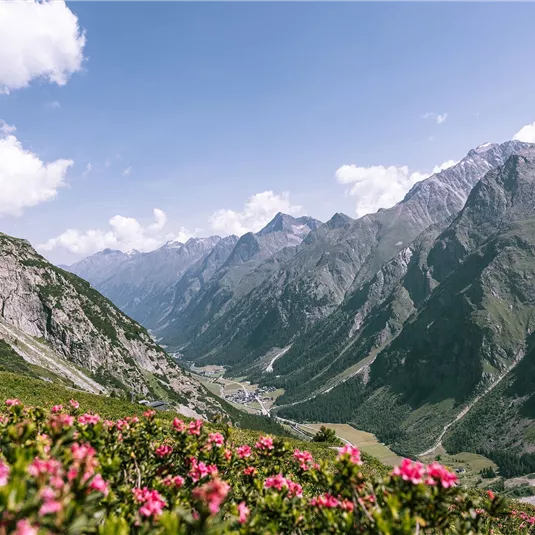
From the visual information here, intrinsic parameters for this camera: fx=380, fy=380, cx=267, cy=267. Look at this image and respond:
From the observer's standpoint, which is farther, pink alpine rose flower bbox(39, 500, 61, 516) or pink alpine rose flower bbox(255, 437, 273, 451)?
pink alpine rose flower bbox(255, 437, 273, 451)

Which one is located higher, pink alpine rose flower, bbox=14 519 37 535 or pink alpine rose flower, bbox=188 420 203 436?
pink alpine rose flower, bbox=14 519 37 535

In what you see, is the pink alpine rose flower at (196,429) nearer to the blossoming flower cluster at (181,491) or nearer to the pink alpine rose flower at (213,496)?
the blossoming flower cluster at (181,491)

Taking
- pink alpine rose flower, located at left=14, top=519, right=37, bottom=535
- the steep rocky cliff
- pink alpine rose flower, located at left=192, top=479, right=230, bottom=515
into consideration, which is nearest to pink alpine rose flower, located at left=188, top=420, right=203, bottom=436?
pink alpine rose flower, located at left=192, top=479, right=230, bottom=515

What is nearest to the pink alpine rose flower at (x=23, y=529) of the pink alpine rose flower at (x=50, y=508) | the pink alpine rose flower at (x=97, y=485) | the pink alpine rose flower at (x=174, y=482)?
the pink alpine rose flower at (x=50, y=508)

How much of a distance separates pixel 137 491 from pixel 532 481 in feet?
804

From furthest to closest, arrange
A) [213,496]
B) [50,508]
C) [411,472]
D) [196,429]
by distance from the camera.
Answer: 1. [196,429]
2. [411,472]
3. [213,496]
4. [50,508]

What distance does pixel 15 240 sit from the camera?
183 metres

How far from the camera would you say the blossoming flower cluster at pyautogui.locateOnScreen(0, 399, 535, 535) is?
5938 mm

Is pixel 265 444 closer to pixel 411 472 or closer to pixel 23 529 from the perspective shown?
pixel 411 472

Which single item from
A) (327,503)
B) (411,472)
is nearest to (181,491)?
(327,503)

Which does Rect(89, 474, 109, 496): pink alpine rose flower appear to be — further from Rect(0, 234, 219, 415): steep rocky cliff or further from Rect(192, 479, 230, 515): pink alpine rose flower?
Rect(0, 234, 219, 415): steep rocky cliff

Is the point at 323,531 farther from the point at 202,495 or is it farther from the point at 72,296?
the point at 72,296

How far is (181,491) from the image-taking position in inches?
401

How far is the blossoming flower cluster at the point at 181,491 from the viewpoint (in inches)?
234
